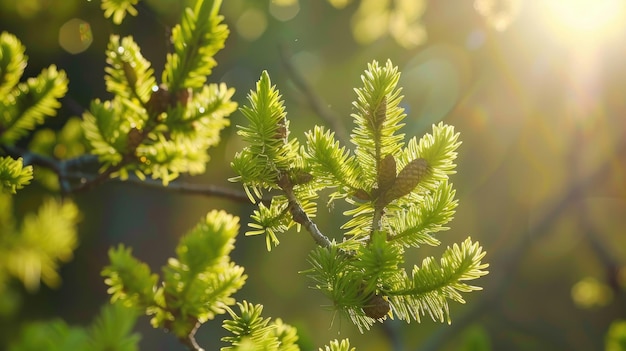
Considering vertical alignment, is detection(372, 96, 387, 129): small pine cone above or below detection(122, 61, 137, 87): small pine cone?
above

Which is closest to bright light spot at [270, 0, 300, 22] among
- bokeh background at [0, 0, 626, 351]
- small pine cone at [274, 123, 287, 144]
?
bokeh background at [0, 0, 626, 351]

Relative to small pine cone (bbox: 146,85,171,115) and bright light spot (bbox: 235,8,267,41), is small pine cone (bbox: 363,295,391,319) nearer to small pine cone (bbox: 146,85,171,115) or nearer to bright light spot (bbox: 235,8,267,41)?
small pine cone (bbox: 146,85,171,115)

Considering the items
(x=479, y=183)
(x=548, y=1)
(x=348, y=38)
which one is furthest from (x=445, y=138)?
(x=479, y=183)

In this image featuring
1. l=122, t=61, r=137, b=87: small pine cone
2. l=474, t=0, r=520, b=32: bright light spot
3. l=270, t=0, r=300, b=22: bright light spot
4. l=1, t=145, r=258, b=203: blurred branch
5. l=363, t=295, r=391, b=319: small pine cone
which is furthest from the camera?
l=270, t=0, r=300, b=22: bright light spot

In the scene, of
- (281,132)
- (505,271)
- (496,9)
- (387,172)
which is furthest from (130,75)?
(505,271)

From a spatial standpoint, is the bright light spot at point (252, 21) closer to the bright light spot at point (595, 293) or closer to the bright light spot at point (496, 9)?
the bright light spot at point (496, 9)

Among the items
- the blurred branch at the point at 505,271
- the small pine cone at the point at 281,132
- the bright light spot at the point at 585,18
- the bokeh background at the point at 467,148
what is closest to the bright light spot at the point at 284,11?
the bokeh background at the point at 467,148
